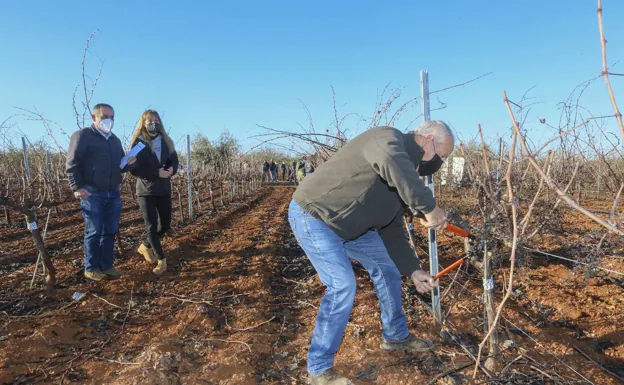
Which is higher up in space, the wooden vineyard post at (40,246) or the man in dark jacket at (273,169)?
the man in dark jacket at (273,169)

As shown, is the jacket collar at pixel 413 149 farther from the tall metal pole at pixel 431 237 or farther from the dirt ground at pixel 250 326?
the dirt ground at pixel 250 326

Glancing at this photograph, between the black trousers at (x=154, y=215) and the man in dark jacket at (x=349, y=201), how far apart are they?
208 cm

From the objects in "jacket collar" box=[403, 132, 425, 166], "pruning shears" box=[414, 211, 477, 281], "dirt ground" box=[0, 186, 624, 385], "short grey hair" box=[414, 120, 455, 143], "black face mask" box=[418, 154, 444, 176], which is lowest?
"dirt ground" box=[0, 186, 624, 385]

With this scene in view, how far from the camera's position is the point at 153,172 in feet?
11.7

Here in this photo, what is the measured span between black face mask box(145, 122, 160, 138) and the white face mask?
1.07ft

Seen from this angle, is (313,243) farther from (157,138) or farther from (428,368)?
(157,138)

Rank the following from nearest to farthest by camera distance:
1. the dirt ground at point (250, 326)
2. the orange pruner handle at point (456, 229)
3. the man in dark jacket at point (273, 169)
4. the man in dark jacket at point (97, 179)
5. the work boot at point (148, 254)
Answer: the orange pruner handle at point (456, 229) < the dirt ground at point (250, 326) < the man in dark jacket at point (97, 179) < the work boot at point (148, 254) < the man in dark jacket at point (273, 169)

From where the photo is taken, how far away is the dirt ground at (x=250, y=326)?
2156 millimetres

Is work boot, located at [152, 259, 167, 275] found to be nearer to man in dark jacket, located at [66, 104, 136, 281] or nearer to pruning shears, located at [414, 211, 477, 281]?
man in dark jacket, located at [66, 104, 136, 281]

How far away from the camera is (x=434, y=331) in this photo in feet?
8.50

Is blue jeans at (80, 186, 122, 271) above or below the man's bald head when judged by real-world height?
below

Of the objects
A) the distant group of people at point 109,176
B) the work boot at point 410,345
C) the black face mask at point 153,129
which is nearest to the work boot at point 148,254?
the distant group of people at point 109,176

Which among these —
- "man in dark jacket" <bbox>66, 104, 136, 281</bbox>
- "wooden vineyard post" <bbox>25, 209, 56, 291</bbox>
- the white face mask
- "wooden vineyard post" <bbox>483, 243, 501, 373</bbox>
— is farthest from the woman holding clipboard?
"wooden vineyard post" <bbox>483, 243, 501, 373</bbox>

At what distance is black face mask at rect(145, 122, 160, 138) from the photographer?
3615mm
